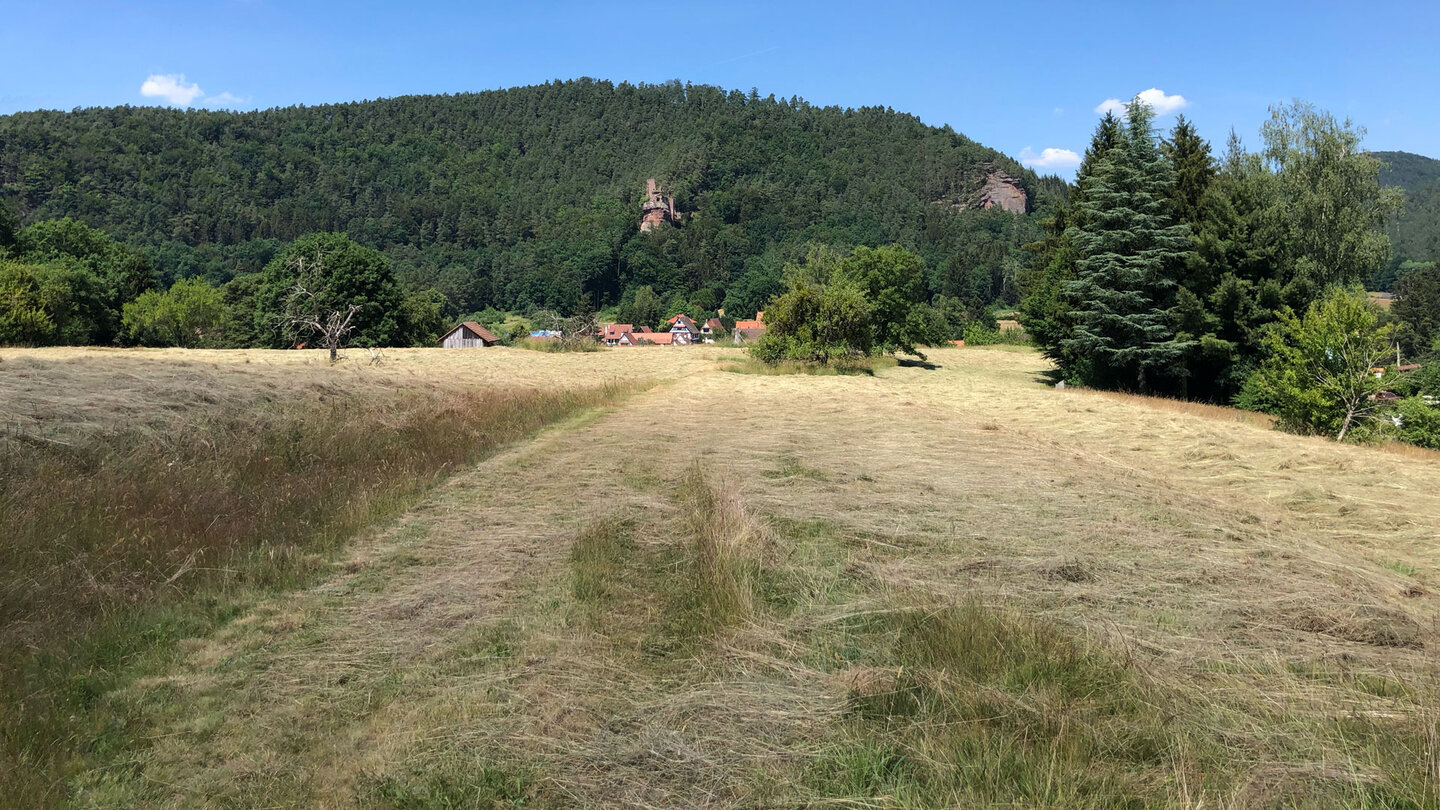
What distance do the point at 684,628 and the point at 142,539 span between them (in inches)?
189

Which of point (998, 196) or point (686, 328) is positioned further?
point (998, 196)

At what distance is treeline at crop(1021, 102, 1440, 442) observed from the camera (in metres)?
27.3

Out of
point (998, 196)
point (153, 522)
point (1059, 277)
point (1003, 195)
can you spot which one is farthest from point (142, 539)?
point (1003, 195)

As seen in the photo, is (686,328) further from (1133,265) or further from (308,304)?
(1133,265)

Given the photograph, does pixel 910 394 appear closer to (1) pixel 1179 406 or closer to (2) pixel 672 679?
(1) pixel 1179 406

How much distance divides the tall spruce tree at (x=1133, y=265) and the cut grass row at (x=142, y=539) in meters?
26.0

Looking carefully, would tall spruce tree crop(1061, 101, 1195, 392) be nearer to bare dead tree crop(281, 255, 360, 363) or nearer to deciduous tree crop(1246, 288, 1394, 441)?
deciduous tree crop(1246, 288, 1394, 441)

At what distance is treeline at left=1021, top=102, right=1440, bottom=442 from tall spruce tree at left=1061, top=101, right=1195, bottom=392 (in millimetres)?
63

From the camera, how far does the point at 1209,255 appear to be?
28.1m

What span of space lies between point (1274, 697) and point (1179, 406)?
25.3 metres

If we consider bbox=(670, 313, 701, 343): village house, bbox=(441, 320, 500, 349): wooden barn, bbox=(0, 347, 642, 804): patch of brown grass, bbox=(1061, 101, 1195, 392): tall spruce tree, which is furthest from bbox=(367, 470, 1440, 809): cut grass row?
bbox=(670, 313, 701, 343): village house

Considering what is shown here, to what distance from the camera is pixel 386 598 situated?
5570mm

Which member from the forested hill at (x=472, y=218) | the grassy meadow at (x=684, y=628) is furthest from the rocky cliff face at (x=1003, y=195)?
the grassy meadow at (x=684, y=628)

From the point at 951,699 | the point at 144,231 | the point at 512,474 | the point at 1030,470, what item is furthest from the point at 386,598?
the point at 144,231
